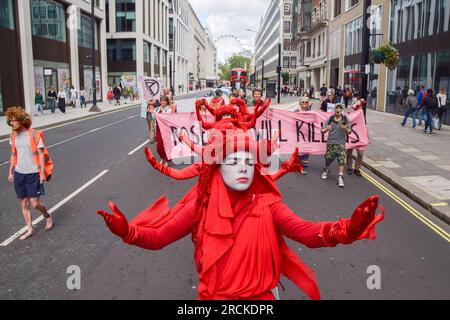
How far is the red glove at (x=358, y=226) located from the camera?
2.36 m

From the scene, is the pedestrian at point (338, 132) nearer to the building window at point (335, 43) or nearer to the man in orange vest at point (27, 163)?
the man in orange vest at point (27, 163)

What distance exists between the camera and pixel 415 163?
11.5 meters

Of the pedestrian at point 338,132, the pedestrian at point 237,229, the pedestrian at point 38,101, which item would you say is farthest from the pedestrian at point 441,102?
the pedestrian at point 38,101

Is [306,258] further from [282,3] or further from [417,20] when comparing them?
[282,3]

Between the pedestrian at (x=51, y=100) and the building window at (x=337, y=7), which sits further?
the building window at (x=337, y=7)

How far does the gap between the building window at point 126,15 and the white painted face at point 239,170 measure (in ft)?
210

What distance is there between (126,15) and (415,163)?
58.1 metres

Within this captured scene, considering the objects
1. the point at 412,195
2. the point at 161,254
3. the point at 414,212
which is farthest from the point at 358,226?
the point at 412,195

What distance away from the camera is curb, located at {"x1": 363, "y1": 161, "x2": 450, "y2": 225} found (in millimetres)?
7061

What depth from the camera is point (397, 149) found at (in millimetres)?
13867

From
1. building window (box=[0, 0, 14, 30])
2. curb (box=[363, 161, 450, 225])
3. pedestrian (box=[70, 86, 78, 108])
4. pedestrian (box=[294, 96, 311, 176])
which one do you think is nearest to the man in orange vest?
curb (box=[363, 161, 450, 225])

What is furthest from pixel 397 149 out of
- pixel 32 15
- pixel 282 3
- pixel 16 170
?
pixel 282 3

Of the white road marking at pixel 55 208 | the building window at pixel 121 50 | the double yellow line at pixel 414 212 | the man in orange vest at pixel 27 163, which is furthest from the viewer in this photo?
the building window at pixel 121 50

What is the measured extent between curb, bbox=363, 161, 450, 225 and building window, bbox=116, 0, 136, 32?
57.2 metres
